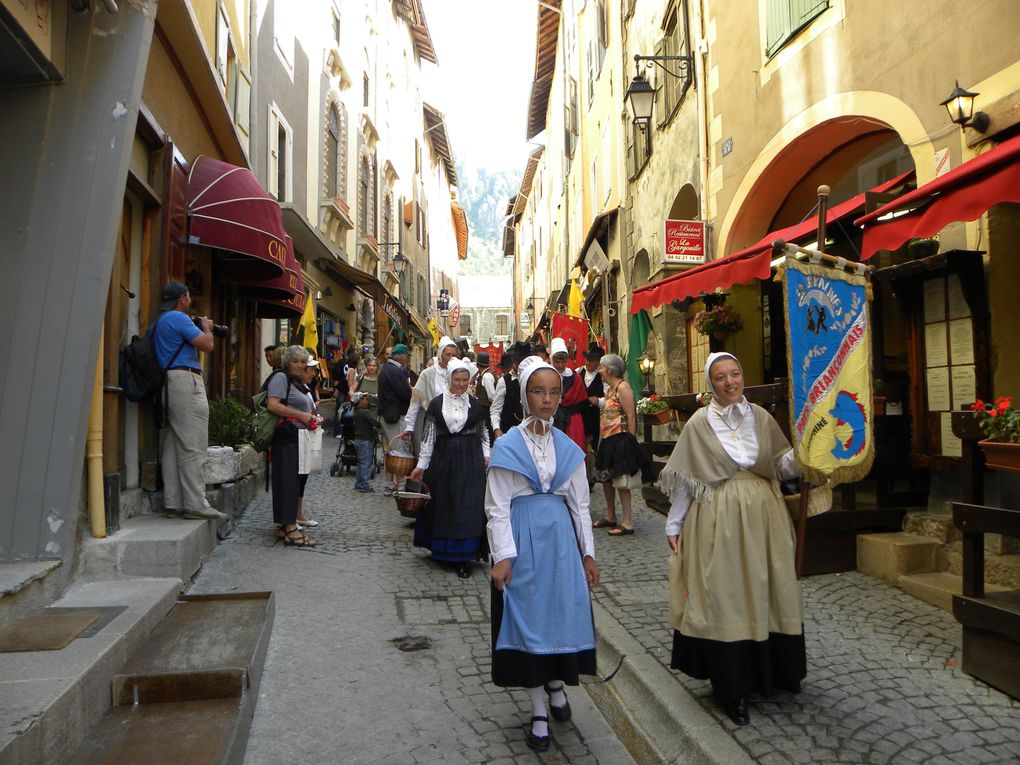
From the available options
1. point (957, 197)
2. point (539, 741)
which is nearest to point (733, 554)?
point (539, 741)

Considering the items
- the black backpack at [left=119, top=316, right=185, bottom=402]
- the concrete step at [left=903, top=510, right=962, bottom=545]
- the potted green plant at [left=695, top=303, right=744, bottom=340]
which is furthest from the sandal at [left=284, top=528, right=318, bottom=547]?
the potted green plant at [left=695, top=303, right=744, bottom=340]

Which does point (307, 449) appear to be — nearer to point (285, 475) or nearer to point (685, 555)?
point (285, 475)

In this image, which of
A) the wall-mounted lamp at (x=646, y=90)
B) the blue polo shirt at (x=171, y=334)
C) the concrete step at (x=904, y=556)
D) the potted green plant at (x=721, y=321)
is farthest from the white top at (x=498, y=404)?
the wall-mounted lamp at (x=646, y=90)

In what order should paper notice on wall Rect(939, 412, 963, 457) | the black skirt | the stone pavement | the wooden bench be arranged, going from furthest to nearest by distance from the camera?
paper notice on wall Rect(939, 412, 963, 457)
the wooden bench
the black skirt
the stone pavement

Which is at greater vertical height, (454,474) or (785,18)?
(785,18)

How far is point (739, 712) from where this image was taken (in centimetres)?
322

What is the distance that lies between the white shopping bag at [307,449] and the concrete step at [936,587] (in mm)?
4759

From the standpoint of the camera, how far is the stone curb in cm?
300

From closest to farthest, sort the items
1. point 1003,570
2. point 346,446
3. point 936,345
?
1. point 1003,570
2. point 936,345
3. point 346,446

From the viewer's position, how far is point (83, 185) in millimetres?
4215

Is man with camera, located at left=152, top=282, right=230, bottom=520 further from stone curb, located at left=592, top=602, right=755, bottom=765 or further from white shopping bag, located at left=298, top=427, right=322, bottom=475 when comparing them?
stone curb, located at left=592, top=602, right=755, bottom=765

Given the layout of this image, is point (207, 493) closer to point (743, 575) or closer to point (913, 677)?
point (743, 575)

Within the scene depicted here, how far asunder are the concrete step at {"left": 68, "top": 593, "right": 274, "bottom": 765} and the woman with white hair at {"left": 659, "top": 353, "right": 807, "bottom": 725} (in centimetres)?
200

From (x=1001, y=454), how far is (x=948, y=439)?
2.10 metres
